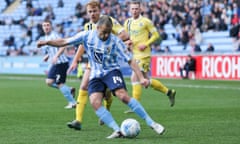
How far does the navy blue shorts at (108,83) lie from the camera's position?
10234mm

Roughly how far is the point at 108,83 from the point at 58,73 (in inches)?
295

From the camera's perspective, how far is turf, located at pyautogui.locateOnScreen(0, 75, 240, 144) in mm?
9938

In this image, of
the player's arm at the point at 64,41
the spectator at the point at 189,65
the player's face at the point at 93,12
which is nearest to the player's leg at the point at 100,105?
the player's arm at the point at 64,41

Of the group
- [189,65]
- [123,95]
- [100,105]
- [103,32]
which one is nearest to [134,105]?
[123,95]

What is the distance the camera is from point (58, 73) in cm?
1764

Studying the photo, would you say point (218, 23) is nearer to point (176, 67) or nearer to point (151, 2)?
point (176, 67)

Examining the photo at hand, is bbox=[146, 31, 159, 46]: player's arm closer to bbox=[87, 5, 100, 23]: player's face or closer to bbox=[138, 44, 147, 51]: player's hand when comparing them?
bbox=[138, 44, 147, 51]: player's hand

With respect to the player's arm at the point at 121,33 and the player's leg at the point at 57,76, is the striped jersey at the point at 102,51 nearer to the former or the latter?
the player's arm at the point at 121,33

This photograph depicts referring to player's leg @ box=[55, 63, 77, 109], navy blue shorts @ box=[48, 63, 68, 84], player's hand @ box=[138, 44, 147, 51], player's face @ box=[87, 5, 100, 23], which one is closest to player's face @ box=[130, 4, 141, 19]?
player's hand @ box=[138, 44, 147, 51]

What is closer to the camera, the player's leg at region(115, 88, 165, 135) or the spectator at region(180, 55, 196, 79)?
the player's leg at region(115, 88, 165, 135)

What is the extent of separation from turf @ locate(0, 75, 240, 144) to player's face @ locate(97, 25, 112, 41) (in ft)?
5.01

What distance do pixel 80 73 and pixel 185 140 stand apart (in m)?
25.6

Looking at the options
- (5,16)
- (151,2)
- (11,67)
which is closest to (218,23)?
(151,2)

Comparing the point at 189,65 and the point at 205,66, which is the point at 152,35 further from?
the point at 189,65
